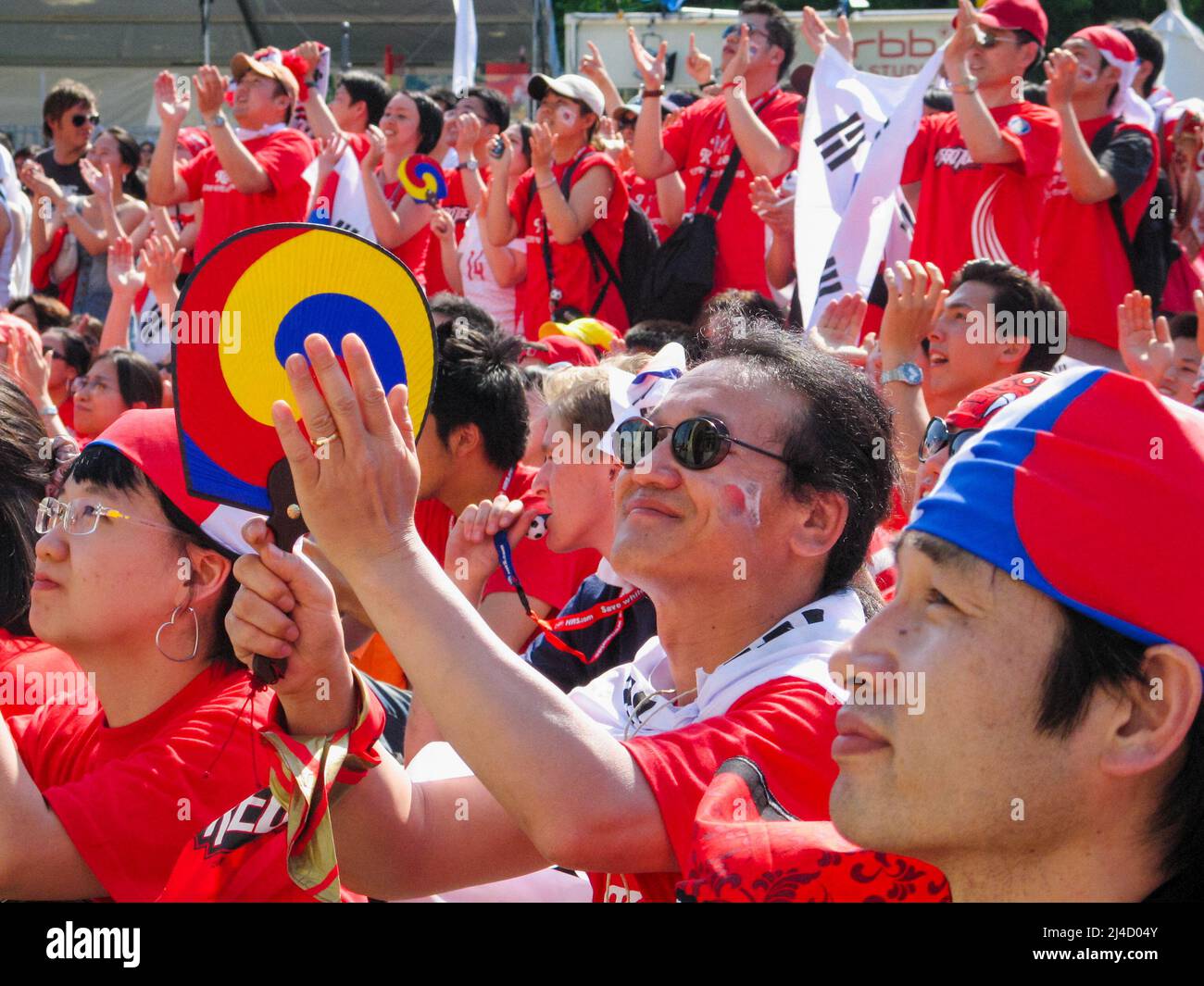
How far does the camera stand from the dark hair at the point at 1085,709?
1481 mm

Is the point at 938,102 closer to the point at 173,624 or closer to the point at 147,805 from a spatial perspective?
the point at 173,624

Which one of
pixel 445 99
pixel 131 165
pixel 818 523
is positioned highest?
pixel 445 99

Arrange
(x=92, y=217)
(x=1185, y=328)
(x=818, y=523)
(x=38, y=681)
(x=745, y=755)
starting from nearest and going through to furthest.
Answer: (x=745, y=755) → (x=818, y=523) → (x=38, y=681) → (x=1185, y=328) → (x=92, y=217)

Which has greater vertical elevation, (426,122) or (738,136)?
(426,122)

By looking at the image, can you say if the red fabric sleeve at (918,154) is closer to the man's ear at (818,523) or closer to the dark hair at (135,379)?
the dark hair at (135,379)

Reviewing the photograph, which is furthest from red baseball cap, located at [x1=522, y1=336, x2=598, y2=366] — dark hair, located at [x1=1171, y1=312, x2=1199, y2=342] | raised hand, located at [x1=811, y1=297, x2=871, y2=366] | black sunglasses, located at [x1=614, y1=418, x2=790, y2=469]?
black sunglasses, located at [x1=614, y1=418, x2=790, y2=469]

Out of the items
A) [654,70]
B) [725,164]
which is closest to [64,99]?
[654,70]

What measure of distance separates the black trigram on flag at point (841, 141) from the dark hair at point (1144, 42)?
1330 millimetres

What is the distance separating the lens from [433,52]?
63.5ft

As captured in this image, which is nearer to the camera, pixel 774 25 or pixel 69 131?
pixel 774 25

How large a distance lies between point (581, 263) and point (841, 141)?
1.53 m

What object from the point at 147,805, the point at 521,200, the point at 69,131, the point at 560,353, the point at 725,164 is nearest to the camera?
the point at 147,805

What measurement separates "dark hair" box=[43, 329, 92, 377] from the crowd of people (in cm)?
160

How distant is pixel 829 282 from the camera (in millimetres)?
5367
